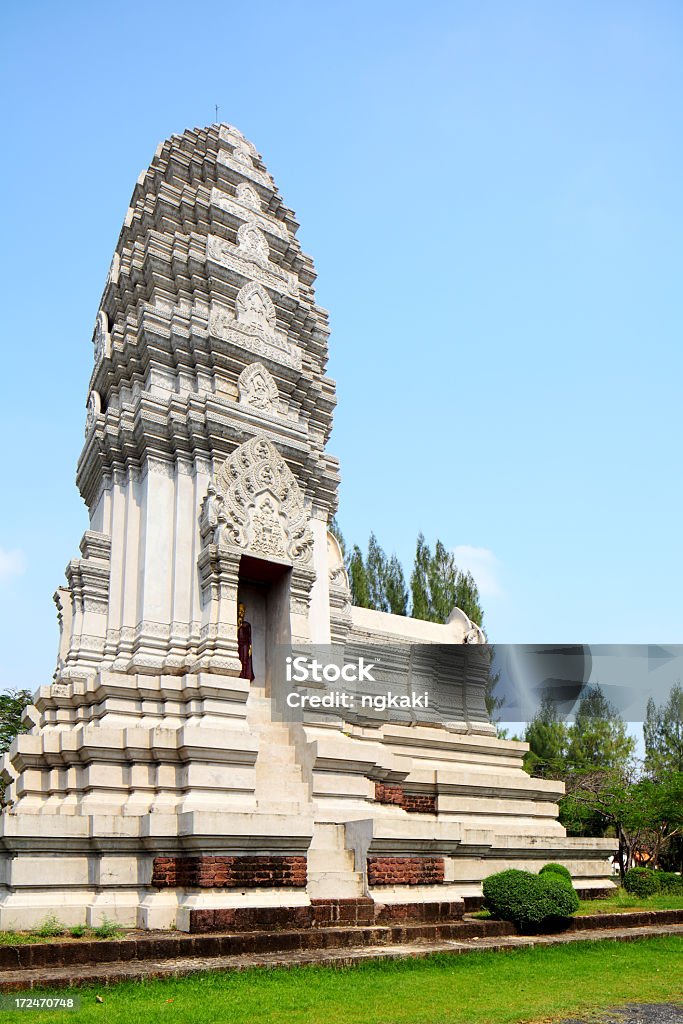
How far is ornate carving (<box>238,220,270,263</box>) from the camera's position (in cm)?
1775

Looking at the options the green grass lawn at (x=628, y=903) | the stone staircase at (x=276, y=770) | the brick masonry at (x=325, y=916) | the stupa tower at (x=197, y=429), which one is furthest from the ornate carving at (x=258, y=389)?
the green grass lawn at (x=628, y=903)

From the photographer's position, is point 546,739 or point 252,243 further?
point 546,739

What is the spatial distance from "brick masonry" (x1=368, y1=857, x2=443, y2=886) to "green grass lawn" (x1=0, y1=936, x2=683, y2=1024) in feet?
7.06

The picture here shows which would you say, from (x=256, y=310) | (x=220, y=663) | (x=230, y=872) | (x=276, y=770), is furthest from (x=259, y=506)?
(x=230, y=872)

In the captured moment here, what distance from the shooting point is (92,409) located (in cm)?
1784

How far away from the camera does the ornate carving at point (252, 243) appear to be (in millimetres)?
17750

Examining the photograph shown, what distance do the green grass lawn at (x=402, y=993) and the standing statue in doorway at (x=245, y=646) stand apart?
6.28 m

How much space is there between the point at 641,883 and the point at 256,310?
14.8 m

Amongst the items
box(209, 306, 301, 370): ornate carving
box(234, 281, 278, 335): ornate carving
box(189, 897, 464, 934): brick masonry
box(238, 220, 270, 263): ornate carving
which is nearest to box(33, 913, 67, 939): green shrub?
box(189, 897, 464, 934): brick masonry

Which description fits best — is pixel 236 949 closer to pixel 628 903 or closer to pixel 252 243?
pixel 628 903

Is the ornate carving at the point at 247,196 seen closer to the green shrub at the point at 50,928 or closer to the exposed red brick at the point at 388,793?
the exposed red brick at the point at 388,793

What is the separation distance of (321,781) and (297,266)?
11.5 metres

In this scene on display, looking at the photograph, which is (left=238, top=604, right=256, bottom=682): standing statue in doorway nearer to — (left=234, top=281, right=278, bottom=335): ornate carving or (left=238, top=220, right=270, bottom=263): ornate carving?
(left=234, top=281, right=278, bottom=335): ornate carving

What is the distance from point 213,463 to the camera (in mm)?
14867
